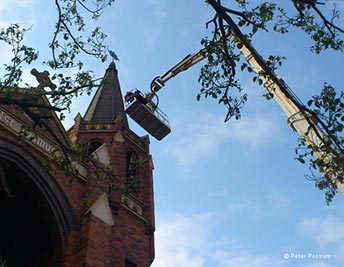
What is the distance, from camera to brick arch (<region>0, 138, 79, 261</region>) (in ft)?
46.5

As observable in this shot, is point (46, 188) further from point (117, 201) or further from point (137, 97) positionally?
point (137, 97)

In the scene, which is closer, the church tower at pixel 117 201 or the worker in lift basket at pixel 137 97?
the church tower at pixel 117 201

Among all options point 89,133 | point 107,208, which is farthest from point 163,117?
point 107,208

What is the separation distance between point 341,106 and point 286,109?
23.5ft

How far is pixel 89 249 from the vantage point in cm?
1360

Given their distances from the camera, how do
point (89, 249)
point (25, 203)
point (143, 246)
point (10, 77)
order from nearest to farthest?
1. point (10, 77)
2. point (89, 249)
3. point (25, 203)
4. point (143, 246)

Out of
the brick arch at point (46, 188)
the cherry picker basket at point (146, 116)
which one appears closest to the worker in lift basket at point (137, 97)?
the cherry picker basket at point (146, 116)

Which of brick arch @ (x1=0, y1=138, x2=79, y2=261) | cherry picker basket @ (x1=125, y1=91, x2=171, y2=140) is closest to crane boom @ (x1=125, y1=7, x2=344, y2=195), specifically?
cherry picker basket @ (x1=125, y1=91, x2=171, y2=140)

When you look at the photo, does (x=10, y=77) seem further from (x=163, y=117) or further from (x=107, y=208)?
(x=163, y=117)

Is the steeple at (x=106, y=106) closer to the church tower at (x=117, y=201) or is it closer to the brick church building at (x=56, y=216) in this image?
the church tower at (x=117, y=201)

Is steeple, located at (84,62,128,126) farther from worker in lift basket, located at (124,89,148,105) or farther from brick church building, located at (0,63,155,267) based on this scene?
brick church building, located at (0,63,155,267)

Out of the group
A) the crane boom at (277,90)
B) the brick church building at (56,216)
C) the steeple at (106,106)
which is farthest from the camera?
the steeple at (106,106)

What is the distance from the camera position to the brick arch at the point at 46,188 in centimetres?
1419

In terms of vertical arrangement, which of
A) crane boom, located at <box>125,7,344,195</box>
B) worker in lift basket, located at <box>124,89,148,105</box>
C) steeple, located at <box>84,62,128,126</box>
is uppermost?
steeple, located at <box>84,62,128,126</box>
